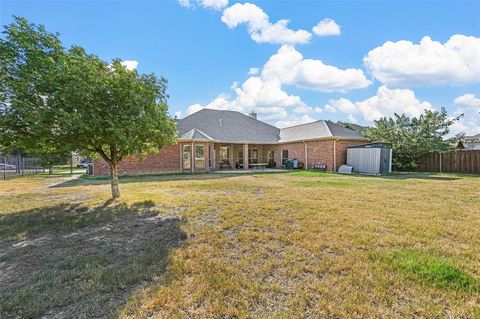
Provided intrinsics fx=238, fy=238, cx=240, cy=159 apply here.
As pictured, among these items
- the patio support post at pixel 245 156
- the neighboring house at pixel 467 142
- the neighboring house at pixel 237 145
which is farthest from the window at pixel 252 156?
the neighboring house at pixel 467 142

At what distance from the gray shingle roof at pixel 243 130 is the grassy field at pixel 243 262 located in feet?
44.9

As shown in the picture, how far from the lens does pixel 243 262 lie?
3486mm

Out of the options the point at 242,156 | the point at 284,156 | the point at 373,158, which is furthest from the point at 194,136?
the point at 373,158

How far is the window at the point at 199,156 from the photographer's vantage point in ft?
63.6

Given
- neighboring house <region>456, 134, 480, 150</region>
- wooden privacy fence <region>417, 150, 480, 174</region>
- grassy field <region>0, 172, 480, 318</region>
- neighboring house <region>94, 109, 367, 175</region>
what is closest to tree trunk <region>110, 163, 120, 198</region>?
grassy field <region>0, 172, 480, 318</region>

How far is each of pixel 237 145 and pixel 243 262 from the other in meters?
20.7

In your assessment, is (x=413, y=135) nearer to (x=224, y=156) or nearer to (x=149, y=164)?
(x=224, y=156)

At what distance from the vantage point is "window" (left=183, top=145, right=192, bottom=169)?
62.8ft

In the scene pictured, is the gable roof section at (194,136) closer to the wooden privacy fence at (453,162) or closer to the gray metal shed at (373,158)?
the gray metal shed at (373,158)

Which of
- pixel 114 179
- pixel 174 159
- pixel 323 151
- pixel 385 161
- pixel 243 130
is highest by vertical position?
pixel 243 130

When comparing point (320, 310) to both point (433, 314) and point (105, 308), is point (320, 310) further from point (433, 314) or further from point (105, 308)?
point (105, 308)

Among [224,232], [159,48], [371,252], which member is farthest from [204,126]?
[371,252]

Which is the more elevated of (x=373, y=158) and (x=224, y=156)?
(x=224, y=156)

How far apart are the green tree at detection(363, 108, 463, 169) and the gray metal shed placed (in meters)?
1.94
